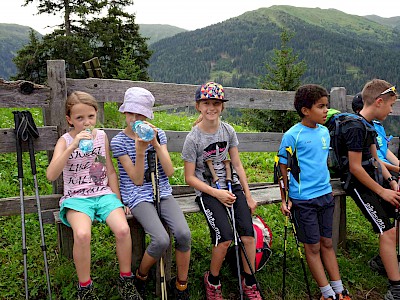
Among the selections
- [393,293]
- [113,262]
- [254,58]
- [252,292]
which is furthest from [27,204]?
[254,58]

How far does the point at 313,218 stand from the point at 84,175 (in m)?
2.25

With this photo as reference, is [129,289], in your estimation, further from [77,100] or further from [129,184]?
[77,100]

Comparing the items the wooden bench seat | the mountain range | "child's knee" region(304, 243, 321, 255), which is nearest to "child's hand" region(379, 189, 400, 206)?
the wooden bench seat

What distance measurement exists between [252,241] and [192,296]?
2.79ft

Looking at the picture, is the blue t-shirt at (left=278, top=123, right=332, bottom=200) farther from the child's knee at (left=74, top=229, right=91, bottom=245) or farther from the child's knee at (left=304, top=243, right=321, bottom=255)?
the child's knee at (left=74, top=229, right=91, bottom=245)

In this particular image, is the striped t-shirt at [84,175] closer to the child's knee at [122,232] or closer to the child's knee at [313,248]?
the child's knee at [122,232]

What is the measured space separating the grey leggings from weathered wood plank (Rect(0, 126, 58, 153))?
1086 mm

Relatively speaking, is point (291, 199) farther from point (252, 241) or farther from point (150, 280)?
point (150, 280)

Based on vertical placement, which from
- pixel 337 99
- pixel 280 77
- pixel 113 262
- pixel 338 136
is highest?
pixel 280 77

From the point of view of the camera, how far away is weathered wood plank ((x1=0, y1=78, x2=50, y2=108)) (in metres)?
3.79

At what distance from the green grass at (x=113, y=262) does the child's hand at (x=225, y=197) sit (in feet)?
3.06

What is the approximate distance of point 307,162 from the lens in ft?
13.4

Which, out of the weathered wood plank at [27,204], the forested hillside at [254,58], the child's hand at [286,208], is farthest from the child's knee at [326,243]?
the forested hillside at [254,58]

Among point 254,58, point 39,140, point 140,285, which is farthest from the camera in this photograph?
point 254,58
